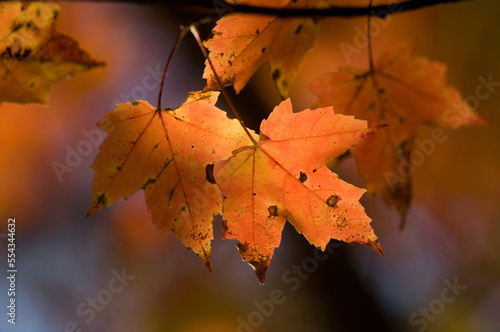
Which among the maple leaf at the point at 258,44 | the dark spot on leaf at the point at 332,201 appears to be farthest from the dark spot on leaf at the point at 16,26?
the dark spot on leaf at the point at 332,201

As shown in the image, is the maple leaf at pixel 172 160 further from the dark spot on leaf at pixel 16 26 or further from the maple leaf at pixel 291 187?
the dark spot on leaf at pixel 16 26

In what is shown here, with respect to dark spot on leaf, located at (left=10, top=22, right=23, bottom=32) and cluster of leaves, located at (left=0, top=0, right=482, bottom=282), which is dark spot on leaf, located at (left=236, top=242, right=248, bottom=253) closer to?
cluster of leaves, located at (left=0, top=0, right=482, bottom=282)

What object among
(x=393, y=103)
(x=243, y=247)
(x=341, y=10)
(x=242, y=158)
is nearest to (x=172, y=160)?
(x=242, y=158)

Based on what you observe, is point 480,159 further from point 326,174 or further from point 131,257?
point 131,257

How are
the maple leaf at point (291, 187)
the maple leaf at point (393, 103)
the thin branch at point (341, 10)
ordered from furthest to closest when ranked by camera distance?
the maple leaf at point (393, 103) < the maple leaf at point (291, 187) < the thin branch at point (341, 10)

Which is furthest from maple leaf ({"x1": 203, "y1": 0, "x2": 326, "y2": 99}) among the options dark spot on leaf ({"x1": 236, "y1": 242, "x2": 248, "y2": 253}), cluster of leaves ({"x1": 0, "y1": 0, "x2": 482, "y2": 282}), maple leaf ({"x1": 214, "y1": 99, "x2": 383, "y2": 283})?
dark spot on leaf ({"x1": 236, "y1": 242, "x2": 248, "y2": 253})

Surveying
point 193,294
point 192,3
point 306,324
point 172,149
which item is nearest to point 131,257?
point 193,294
